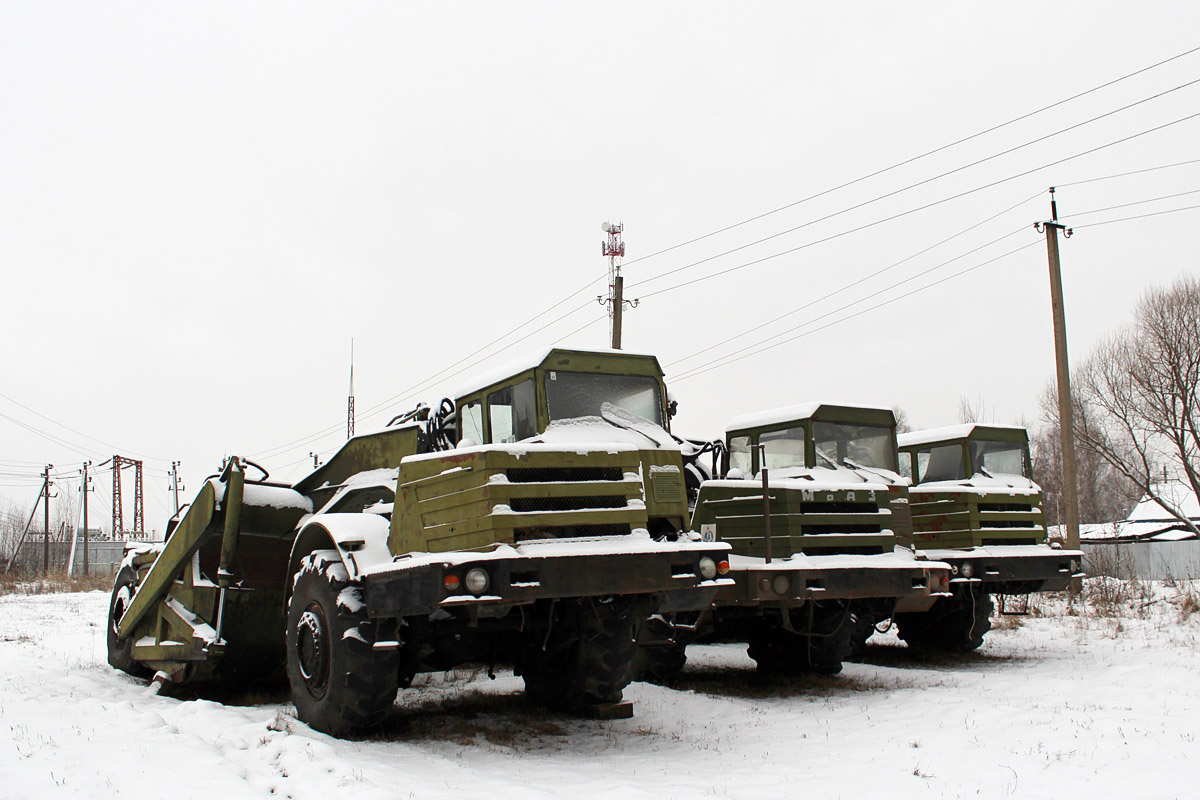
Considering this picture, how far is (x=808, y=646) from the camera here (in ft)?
34.5

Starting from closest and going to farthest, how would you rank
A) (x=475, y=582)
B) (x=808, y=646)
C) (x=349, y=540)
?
(x=475, y=582) → (x=349, y=540) → (x=808, y=646)

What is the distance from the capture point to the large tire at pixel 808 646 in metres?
10.4

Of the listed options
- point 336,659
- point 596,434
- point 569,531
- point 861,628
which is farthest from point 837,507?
point 336,659

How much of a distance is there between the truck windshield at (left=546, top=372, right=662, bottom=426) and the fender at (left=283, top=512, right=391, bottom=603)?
161 centimetres

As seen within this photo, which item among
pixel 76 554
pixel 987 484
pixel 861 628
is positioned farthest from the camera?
pixel 76 554

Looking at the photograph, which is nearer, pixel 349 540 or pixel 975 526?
pixel 349 540

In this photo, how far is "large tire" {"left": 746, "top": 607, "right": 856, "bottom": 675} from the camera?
10.4m

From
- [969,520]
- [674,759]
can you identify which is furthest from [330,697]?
[969,520]

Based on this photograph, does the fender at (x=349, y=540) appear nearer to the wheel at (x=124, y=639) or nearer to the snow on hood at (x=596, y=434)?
the snow on hood at (x=596, y=434)

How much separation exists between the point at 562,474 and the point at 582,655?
6.20 feet

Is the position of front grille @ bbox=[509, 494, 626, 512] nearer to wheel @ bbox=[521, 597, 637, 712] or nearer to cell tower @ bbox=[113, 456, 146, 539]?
wheel @ bbox=[521, 597, 637, 712]

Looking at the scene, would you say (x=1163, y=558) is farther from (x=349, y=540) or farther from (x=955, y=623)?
(x=349, y=540)

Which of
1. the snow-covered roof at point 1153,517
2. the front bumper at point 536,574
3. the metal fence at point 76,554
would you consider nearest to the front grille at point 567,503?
the front bumper at point 536,574

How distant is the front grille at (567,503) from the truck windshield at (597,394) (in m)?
0.92
